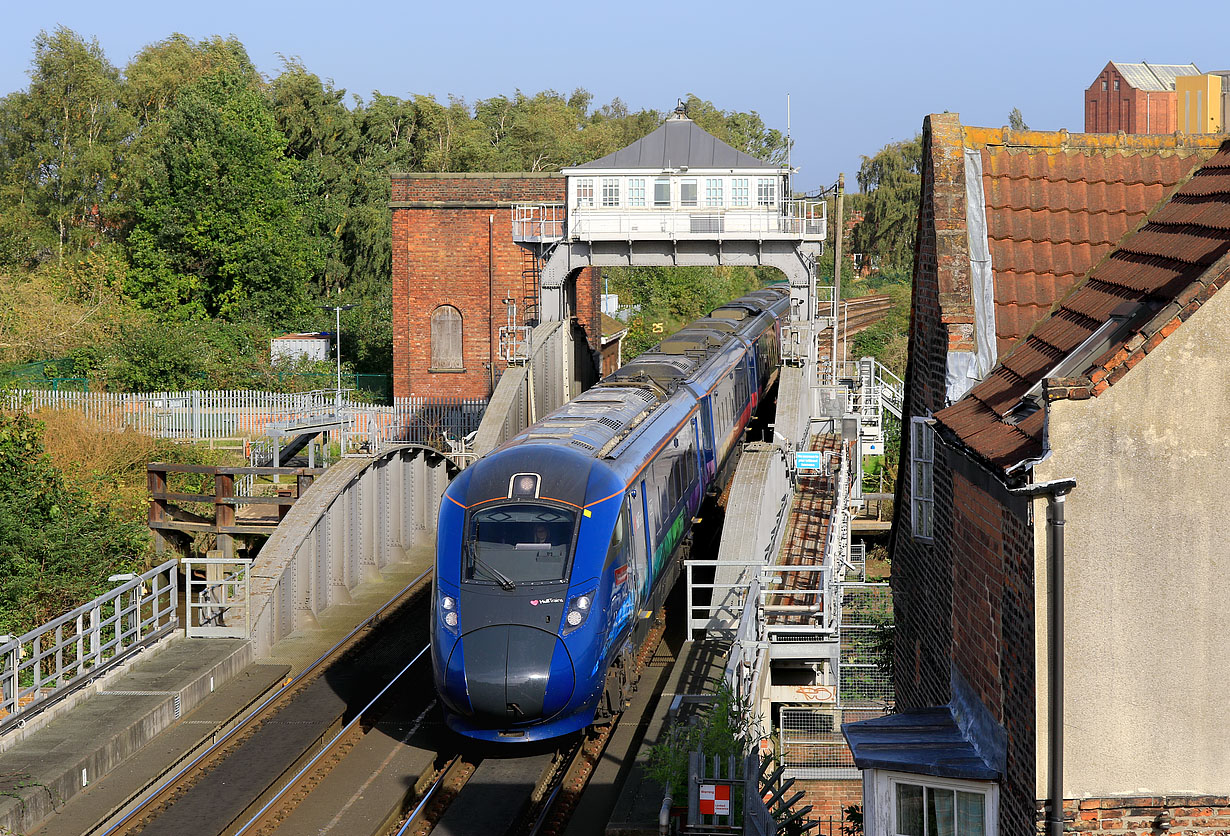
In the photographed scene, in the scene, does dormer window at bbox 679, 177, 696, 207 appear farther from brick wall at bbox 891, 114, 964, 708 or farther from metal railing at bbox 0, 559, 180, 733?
brick wall at bbox 891, 114, 964, 708

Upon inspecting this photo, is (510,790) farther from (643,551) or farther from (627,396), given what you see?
(627,396)

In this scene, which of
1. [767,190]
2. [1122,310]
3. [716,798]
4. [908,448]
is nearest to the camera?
[1122,310]

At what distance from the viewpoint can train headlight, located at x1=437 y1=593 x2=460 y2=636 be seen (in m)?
12.7

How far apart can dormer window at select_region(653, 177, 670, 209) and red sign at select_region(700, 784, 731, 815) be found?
25.8m

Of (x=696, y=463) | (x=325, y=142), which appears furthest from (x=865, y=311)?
(x=696, y=463)

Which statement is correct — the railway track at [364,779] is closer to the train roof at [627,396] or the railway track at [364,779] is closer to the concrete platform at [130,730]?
the concrete platform at [130,730]

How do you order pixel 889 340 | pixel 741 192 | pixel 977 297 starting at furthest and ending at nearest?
pixel 889 340, pixel 741 192, pixel 977 297

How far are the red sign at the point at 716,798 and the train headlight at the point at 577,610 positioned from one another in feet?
10.1

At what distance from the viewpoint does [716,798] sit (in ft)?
31.9

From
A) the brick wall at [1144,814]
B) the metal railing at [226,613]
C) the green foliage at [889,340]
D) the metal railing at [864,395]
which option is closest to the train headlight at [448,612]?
the metal railing at [226,613]

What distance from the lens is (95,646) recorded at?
583 inches

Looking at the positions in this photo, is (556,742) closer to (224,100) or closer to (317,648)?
(317,648)

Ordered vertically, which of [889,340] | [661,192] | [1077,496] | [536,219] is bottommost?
[1077,496]

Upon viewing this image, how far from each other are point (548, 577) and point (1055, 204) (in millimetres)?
5842
